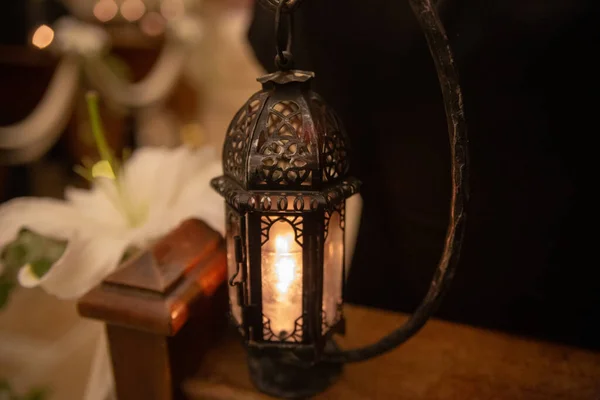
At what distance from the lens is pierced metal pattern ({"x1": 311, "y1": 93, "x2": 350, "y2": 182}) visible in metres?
0.56

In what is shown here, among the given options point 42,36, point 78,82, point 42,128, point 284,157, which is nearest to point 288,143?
point 284,157

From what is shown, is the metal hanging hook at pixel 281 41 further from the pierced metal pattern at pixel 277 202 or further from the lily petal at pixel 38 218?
the lily petal at pixel 38 218

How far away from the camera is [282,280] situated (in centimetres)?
61

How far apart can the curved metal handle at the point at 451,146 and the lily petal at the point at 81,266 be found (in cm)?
43

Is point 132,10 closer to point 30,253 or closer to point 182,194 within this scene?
point 182,194

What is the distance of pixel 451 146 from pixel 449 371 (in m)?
0.37

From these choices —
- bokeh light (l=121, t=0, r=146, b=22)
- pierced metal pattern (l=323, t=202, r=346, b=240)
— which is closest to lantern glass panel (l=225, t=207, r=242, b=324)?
pierced metal pattern (l=323, t=202, r=346, b=240)

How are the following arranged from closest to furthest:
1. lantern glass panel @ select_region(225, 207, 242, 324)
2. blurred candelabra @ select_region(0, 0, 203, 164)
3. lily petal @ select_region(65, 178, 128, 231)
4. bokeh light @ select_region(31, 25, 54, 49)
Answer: lantern glass panel @ select_region(225, 207, 242, 324) < lily petal @ select_region(65, 178, 128, 231) < blurred candelabra @ select_region(0, 0, 203, 164) < bokeh light @ select_region(31, 25, 54, 49)

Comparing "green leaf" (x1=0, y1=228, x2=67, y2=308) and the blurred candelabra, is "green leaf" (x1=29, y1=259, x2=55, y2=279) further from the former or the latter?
the blurred candelabra

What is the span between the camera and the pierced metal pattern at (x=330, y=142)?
56 centimetres

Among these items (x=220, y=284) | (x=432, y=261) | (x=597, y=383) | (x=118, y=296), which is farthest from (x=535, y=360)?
(x=118, y=296)

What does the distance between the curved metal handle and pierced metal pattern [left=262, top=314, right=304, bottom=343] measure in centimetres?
12

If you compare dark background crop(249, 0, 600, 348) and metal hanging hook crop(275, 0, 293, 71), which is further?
dark background crop(249, 0, 600, 348)

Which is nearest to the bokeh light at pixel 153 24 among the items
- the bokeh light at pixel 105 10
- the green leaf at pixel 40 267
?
the bokeh light at pixel 105 10
